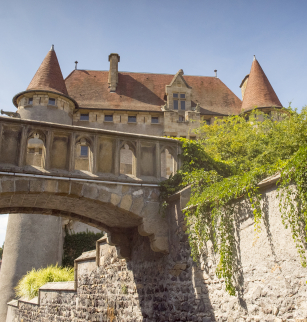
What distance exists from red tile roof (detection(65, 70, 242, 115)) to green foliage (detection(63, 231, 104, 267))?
293 inches

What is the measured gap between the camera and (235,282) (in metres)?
4.83

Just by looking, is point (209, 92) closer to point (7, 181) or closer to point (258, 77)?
point (258, 77)

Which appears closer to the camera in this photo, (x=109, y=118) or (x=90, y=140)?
(x=90, y=140)

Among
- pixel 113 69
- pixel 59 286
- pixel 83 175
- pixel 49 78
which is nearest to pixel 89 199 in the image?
pixel 83 175

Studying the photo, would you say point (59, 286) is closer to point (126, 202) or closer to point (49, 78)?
point (126, 202)

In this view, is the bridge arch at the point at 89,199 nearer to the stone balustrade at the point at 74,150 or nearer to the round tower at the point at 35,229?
the stone balustrade at the point at 74,150

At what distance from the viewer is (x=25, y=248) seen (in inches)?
668

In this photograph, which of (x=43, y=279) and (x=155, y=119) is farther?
(x=155, y=119)

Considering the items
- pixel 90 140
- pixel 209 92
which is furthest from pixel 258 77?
pixel 90 140

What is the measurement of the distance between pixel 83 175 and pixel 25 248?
40.5 ft

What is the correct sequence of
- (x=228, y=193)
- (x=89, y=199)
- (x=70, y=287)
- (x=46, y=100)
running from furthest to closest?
(x=46, y=100), (x=70, y=287), (x=89, y=199), (x=228, y=193)

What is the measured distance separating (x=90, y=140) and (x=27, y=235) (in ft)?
39.9

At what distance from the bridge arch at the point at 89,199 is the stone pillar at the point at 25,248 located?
33.9 feet

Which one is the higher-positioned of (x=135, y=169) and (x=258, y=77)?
(x=258, y=77)
